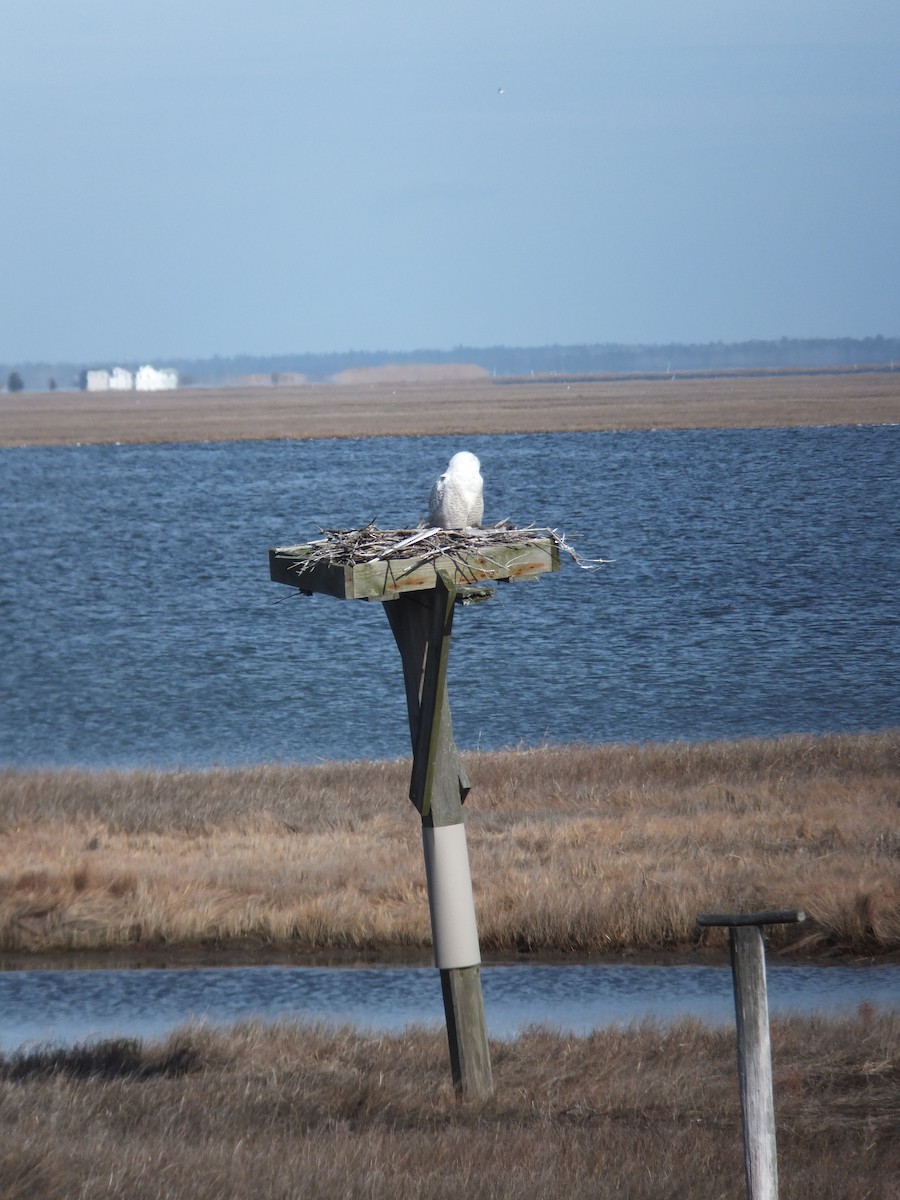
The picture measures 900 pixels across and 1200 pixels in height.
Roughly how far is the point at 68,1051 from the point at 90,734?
16.0 m

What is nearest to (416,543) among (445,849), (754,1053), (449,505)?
(449,505)

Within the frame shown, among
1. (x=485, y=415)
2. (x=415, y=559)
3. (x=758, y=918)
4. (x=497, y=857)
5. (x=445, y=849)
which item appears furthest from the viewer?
(x=485, y=415)

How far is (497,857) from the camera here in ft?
48.3

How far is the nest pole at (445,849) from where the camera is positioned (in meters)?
7.99

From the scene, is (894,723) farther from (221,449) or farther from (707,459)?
(221,449)

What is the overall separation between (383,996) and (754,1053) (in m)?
7.12

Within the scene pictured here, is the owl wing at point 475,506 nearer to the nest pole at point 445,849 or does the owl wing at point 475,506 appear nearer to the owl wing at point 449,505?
the owl wing at point 449,505

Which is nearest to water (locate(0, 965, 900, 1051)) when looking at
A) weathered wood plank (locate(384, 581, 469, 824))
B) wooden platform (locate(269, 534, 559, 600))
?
weathered wood plank (locate(384, 581, 469, 824))

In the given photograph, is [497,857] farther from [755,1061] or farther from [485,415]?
[485,415]

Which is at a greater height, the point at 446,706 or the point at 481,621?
the point at 446,706

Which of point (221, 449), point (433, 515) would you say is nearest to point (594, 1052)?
point (433, 515)

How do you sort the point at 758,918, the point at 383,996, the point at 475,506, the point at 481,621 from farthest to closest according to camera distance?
the point at 481,621
the point at 383,996
the point at 475,506
the point at 758,918

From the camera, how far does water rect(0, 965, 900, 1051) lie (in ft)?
37.8

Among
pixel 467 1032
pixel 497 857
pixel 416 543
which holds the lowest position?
pixel 497 857
